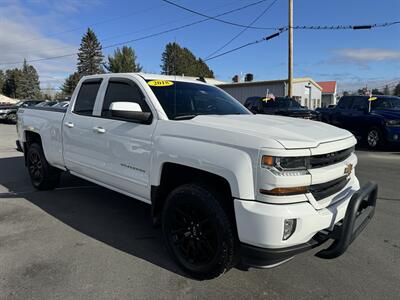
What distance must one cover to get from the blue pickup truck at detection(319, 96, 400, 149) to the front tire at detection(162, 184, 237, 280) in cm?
1086

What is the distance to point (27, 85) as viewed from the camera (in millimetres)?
107250

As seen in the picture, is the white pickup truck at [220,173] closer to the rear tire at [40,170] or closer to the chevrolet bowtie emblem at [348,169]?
the chevrolet bowtie emblem at [348,169]

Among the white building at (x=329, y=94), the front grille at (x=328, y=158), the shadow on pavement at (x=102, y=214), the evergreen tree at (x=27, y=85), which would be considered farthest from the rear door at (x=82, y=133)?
the evergreen tree at (x=27, y=85)

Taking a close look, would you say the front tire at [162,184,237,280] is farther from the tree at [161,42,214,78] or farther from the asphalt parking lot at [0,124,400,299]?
the tree at [161,42,214,78]

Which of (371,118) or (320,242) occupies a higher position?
(371,118)

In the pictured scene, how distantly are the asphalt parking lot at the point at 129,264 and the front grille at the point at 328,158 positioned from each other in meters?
1.08

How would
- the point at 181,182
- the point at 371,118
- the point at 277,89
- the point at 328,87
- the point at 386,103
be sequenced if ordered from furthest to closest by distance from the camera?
the point at 328,87, the point at 277,89, the point at 386,103, the point at 371,118, the point at 181,182

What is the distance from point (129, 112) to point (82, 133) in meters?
1.43

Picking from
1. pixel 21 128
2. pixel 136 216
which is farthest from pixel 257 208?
pixel 21 128

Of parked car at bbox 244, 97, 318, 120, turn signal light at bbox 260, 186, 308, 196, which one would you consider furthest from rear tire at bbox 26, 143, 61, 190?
parked car at bbox 244, 97, 318, 120

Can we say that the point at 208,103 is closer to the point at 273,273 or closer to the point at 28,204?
the point at 273,273

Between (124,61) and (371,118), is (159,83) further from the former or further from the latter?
(124,61)

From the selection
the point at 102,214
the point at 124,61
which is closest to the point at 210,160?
the point at 102,214

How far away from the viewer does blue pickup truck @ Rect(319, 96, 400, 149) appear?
12.6 m
